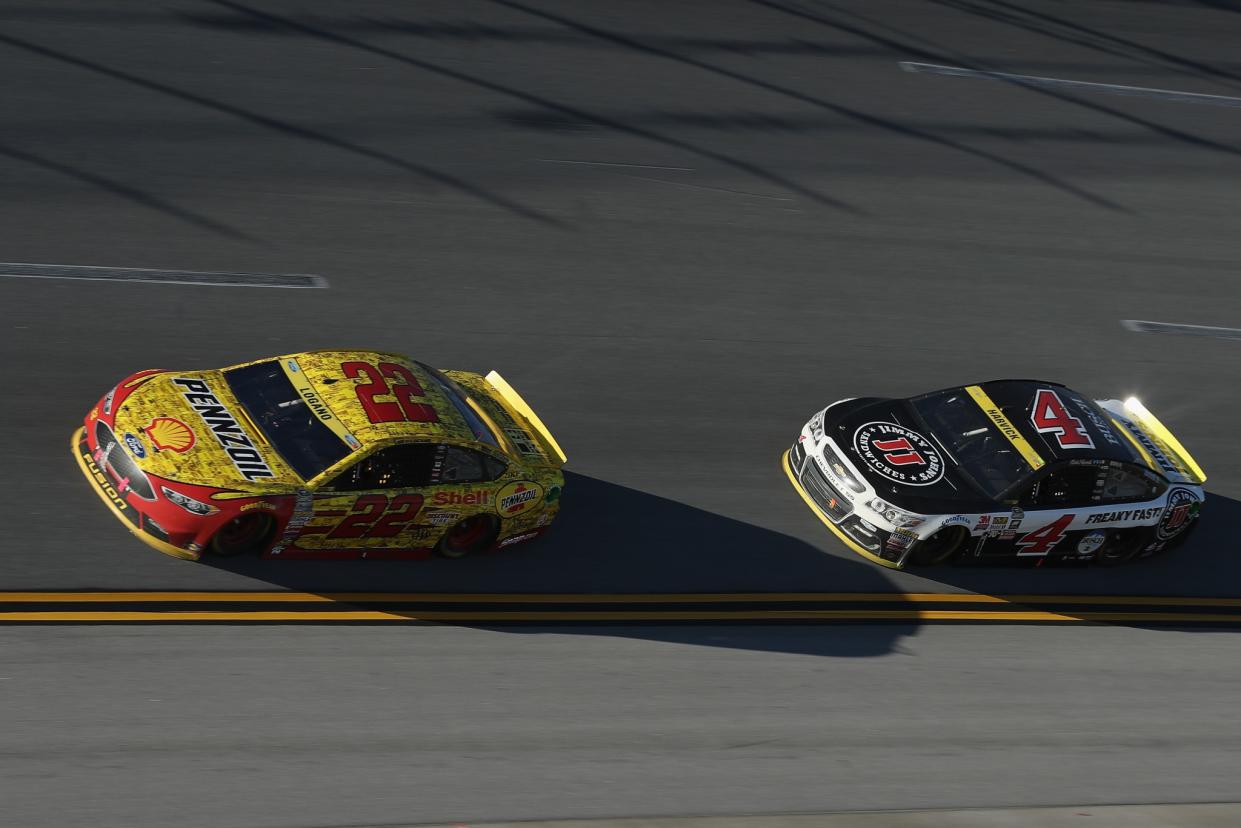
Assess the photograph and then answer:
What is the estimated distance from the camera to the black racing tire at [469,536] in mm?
11727

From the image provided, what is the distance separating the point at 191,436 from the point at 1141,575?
29.1ft

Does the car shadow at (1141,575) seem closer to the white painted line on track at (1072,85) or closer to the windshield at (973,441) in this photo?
the windshield at (973,441)

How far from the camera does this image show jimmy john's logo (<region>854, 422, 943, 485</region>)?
1273 centimetres

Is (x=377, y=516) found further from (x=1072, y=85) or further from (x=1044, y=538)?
(x=1072, y=85)

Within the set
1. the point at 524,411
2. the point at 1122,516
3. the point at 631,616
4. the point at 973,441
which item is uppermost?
the point at 973,441

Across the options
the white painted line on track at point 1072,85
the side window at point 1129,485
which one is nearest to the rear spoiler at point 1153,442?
the side window at point 1129,485

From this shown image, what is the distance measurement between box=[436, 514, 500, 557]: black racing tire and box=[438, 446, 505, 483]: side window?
35cm

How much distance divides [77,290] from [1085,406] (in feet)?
34.4

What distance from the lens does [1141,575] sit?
13391 mm

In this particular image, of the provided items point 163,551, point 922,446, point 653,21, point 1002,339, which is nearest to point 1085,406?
point 922,446

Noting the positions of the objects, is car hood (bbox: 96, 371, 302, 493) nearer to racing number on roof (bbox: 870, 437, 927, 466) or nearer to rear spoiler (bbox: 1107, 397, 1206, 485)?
racing number on roof (bbox: 870, 437, 927, 466)

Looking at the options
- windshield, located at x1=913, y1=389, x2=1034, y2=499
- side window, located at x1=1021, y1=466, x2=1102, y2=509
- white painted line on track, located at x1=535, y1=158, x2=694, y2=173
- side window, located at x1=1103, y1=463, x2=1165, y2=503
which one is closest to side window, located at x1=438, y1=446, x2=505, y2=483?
windshield, located at x1=913, y1=389, x2=1034, y2=499

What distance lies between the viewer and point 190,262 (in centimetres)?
1566

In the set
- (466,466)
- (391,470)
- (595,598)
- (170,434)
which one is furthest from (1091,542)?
(170,434)
